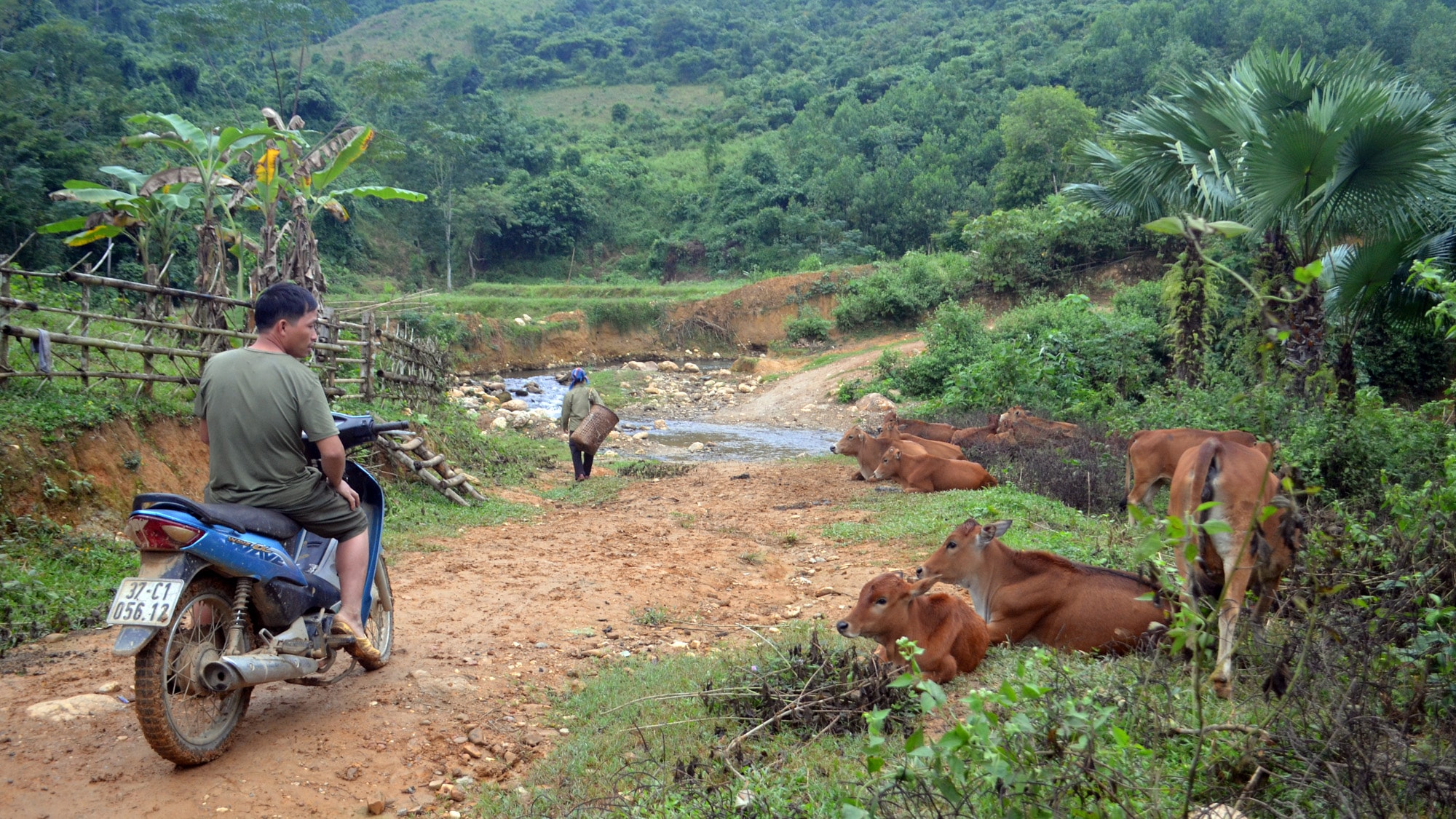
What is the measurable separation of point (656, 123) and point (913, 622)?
6865 centimetres

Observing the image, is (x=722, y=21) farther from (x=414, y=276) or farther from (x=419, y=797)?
(x=419, y=797)

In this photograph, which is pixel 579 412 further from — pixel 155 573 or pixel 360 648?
pixel 155 573

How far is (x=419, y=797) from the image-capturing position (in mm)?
3904

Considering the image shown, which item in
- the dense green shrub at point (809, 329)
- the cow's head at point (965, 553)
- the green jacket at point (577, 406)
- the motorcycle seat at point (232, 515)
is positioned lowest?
the dense green shrub at point (809, 329)

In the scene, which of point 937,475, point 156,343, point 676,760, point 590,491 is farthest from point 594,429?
point 676,760

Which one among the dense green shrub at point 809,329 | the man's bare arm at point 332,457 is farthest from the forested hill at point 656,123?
the man's bare arm at point 332,457

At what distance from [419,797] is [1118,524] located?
245 inches

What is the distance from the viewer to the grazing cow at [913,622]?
494 centimetres

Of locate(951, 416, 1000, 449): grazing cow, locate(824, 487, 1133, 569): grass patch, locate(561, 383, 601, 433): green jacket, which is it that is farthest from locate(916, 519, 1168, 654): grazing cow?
locate(561, 383, 601, 433): green jacket

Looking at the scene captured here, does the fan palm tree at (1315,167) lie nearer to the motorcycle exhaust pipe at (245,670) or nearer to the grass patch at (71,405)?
the motorcycle exhaust pipe at (245,670)

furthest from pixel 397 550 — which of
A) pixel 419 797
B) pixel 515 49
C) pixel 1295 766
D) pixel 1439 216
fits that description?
pixel 515 49

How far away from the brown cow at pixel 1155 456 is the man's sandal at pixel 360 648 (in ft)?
19.4

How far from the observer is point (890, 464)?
1208 cm

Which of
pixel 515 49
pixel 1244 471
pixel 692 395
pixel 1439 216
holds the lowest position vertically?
pixel 692 395
